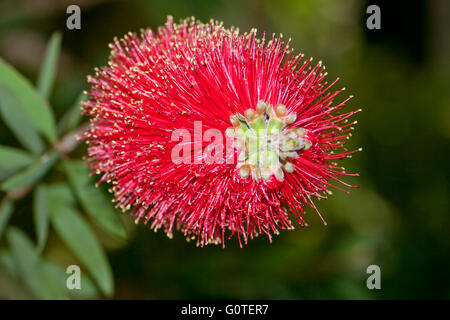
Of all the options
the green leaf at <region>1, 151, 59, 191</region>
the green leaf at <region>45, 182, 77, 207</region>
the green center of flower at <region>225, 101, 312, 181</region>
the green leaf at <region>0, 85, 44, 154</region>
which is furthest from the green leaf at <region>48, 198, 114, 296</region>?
the green center of flower at <region>225, 101, 312, 181</region>

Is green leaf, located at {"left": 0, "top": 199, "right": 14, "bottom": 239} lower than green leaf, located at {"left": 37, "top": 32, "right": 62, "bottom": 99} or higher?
lower

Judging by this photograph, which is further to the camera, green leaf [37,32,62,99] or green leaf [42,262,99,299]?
green leaf [42,262,99,299]

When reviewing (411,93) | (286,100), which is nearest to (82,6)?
(286,100)

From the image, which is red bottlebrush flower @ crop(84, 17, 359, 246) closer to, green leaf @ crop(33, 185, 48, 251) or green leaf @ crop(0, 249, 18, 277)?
green leaf @ crop(33, 185, 48, 251)

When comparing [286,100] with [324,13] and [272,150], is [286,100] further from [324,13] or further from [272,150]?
[324,13]

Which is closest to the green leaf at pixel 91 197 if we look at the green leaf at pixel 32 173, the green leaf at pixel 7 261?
the green leaf at pixel 32 173

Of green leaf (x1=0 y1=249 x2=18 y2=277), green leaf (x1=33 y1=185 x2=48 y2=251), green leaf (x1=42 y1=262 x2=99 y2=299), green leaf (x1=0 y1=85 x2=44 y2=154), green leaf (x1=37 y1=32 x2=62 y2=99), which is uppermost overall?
green leaf (x1=37 y1=32 x2=62 y2=99)
